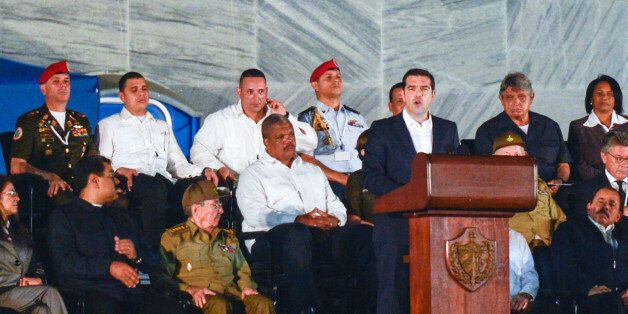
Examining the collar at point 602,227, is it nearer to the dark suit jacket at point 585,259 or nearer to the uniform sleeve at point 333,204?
the dark suit jacket at point 585,259

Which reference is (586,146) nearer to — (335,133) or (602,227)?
(602,227)

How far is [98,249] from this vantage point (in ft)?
22.6

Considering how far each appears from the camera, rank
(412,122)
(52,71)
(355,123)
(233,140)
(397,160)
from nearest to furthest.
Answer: (397,160) < (412,122) < (52,71) < (233,140) < (355,123)

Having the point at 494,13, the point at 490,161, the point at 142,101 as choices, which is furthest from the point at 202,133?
the point at 490,161

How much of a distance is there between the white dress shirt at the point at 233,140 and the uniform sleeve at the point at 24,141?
1.11m

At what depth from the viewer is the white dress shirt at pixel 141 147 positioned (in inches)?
327

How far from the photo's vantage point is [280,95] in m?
10.1

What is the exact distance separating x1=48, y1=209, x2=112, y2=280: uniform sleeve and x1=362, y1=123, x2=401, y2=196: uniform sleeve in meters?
1.61

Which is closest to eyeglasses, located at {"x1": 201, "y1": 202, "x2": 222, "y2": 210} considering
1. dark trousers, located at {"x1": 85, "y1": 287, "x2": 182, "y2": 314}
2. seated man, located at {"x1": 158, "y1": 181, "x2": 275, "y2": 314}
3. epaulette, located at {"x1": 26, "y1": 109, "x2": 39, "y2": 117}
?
seated man, located at {"x1": 158, "y1": 181, "x2": 275, "y2": 314}

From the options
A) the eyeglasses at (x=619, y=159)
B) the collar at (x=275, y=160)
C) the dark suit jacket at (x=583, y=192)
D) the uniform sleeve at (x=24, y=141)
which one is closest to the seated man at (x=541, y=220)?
the dark suit jacket at (x=583, y=192)

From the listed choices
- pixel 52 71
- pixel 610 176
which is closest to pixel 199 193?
pixel 52 71

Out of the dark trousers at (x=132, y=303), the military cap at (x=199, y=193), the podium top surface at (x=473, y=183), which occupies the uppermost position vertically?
the military cap at (x=199, y=193)

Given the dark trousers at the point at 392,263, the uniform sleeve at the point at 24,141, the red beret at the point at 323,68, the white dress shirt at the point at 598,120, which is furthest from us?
the red beret at the point at 323,68

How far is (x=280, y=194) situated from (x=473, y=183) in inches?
137
